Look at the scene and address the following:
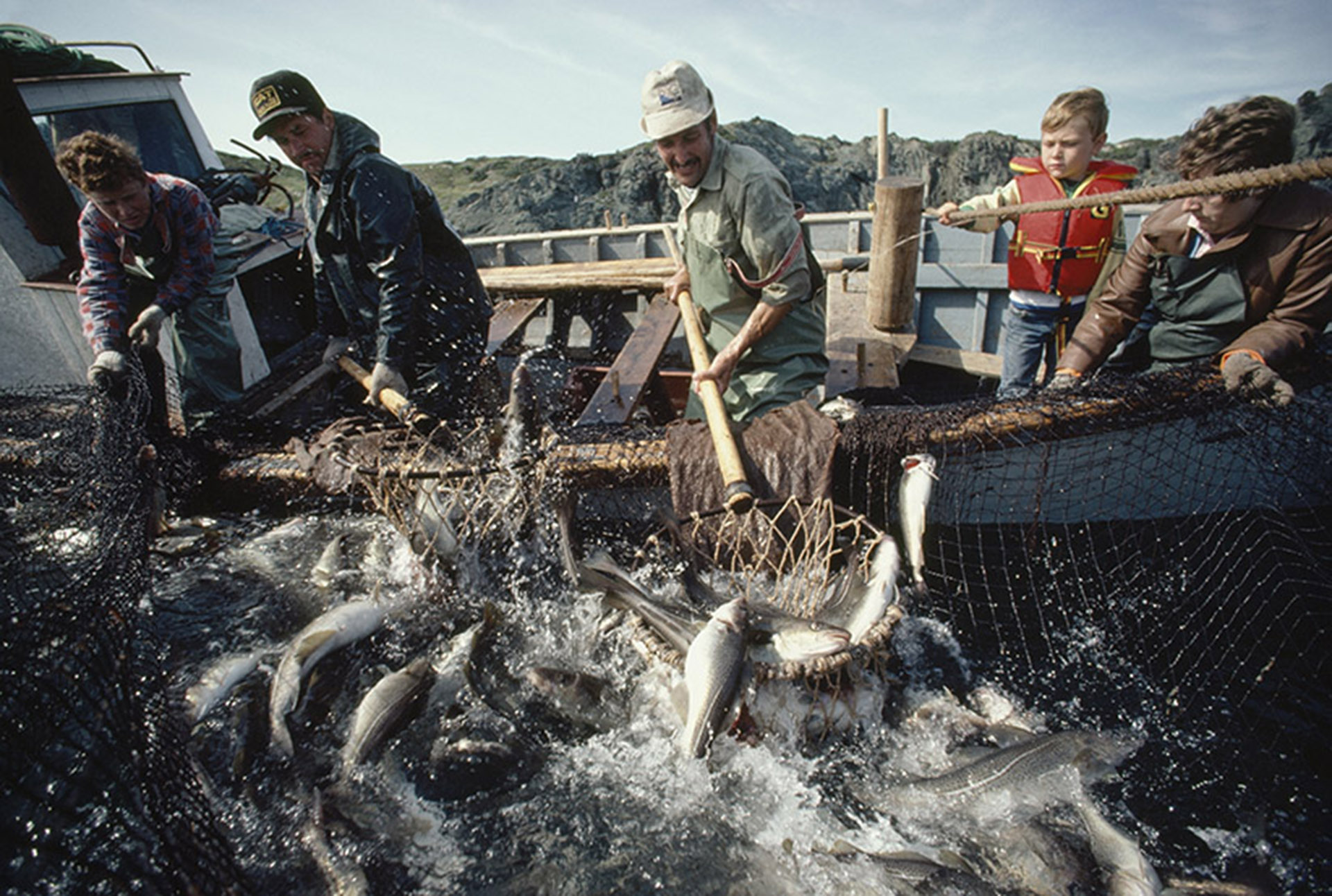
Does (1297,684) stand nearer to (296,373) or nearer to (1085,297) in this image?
(1085,297)

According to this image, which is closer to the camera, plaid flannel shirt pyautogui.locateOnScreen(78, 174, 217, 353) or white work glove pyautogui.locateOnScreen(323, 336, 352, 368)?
plaid flannel shirt pyautogui.locateOnScreen(78, 174, 217, 353)

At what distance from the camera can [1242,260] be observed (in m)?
3.26

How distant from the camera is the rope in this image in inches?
75.9

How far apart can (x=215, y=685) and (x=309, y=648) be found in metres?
0.42

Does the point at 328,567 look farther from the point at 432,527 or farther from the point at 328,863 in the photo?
the point at 328,863

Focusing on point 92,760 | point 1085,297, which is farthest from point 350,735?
point 1085,297

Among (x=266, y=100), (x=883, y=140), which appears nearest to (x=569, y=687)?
(x=266, y=100)

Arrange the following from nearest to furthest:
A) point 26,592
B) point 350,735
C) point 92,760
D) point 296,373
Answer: point 92,760 → point 350,735 → point 26,592 → point 296,373

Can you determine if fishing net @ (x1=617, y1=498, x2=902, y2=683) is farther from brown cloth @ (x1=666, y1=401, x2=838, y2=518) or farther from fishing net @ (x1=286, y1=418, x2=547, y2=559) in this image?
fishing net @ (x1=286, y1=418, x2=547, y2=559)

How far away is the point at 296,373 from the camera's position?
612 cm

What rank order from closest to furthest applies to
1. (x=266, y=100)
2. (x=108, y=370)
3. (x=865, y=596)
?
(x=865, y=596), (x=266, y=100), (x=108, y=370)

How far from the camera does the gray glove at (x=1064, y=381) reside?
142 inches

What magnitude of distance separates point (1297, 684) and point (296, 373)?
8.06m

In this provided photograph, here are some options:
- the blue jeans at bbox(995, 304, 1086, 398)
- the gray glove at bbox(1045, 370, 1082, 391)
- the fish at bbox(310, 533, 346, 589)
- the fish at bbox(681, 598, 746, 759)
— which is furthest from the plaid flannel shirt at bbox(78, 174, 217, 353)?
the blue jeans at bbox(995, 304, 1086, 398)
